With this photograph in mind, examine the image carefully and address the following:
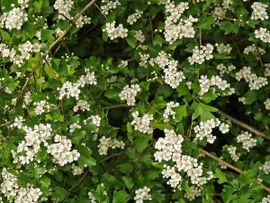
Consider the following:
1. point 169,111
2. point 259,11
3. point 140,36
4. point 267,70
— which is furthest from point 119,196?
point 267,70

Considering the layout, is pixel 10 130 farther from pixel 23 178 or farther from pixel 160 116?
pixel 160 116

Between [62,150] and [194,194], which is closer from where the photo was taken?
[62,150]

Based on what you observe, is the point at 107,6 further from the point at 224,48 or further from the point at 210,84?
the point at 224,48

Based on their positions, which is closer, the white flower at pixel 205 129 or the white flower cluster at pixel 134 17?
the white flower at pixel 205 129

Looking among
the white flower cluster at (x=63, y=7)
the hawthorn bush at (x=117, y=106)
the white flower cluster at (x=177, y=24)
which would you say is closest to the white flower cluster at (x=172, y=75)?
the hawthorn bush at (x=117, y=106)

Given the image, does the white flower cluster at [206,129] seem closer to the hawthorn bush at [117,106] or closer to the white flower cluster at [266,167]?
the hawthorn bush at [117,106]

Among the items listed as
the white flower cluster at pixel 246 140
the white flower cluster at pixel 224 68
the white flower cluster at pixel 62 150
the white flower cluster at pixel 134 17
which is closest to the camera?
the white flower cluster at pixel 62 150

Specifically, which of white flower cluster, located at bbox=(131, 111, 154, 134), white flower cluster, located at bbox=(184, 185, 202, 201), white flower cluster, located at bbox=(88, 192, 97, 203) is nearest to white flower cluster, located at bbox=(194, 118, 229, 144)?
white flower cluster, located at bbox=(131, 111, 154, 134)
